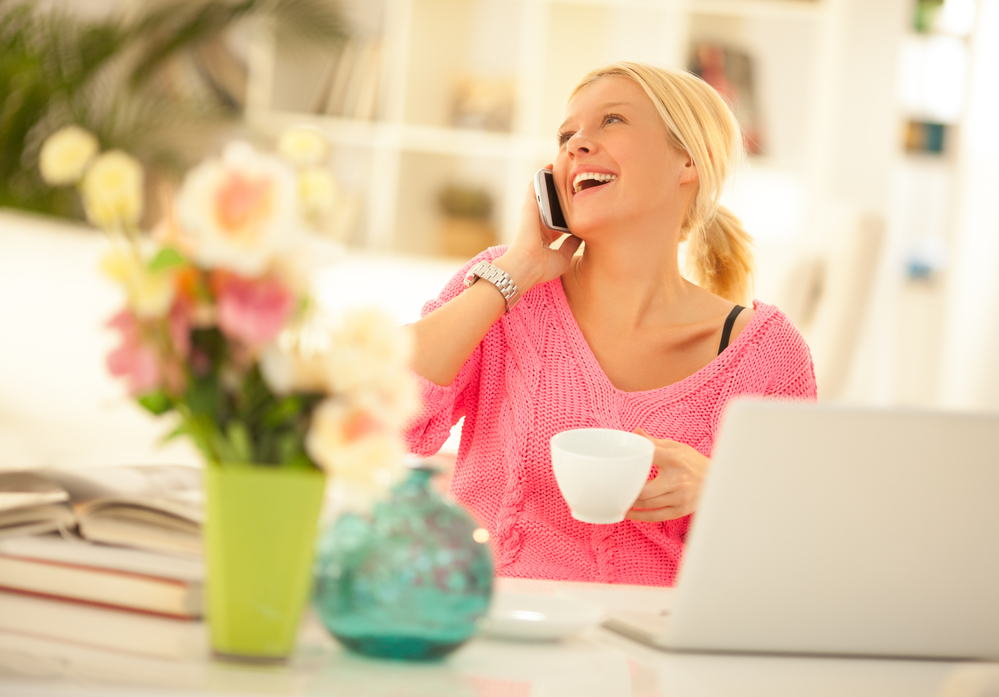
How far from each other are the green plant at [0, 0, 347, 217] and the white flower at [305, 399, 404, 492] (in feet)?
10.1

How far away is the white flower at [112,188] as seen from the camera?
0.53m

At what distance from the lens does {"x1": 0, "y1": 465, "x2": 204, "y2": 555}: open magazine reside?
2.26ft

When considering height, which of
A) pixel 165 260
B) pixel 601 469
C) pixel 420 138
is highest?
pixel 165 260

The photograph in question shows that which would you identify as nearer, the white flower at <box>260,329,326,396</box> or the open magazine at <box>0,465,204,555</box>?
the white flower at <box>260,329,326,396</box>

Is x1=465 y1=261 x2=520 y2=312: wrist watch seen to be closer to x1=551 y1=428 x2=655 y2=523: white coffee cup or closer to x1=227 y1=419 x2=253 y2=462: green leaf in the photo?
x1=551 y1=428 x2=655 y2=523: white coffee cup

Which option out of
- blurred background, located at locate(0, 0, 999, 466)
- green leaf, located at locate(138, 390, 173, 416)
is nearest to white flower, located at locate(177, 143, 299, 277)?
green leaf, located at locate(138, 390, 173, 416)

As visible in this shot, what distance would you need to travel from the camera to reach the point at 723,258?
5.43 feet

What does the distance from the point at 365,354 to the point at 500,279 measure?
2.71ft

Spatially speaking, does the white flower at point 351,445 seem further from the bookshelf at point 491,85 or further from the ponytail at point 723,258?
the bookshelf at point 491,85

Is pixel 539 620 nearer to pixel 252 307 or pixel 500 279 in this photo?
pixel 252 307

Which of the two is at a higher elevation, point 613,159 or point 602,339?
point 613,159

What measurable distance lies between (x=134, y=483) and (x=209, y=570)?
0.82 feet

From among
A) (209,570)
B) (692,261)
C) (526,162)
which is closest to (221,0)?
(526,162)

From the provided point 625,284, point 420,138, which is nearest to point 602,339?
point 625,284
